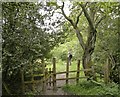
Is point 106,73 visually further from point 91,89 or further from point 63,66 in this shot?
point 63,66

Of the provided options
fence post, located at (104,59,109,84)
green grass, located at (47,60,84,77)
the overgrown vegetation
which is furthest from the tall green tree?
fence post, located at (104,59,109,84)

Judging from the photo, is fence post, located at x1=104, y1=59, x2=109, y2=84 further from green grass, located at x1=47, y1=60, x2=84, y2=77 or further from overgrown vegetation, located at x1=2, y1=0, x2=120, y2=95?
green grass, located at x1=47, y1=60, x2=84, y2=77

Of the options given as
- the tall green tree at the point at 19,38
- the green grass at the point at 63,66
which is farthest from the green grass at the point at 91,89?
the tall green tree at the point at 19,38

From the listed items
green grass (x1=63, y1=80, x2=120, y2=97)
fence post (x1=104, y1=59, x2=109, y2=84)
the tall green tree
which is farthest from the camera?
fence post (x1=104, y1=59, x2=109, y2=84)

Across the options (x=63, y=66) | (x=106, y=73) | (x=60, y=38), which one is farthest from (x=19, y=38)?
(x=106, y=73)

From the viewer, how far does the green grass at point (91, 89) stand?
141 inches

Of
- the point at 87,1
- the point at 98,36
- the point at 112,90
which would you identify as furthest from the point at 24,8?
the point at 112,90

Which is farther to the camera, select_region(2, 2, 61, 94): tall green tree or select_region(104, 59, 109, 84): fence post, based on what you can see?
select_region(104, 59, 109, 84): fence post

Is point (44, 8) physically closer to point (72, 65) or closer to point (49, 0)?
point (49, 0)

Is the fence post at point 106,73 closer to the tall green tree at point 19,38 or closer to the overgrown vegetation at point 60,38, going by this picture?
the overgrown vegetation at point 60,38

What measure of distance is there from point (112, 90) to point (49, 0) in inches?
62.8

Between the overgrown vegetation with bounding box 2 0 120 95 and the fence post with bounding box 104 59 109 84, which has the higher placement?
the overgrown vegetation with bounding box 2 0 120 95

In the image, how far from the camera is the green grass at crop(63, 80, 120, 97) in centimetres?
357

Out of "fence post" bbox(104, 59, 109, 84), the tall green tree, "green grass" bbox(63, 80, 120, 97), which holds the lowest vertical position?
"green grass" bbox(63, 80, 120, 97)
